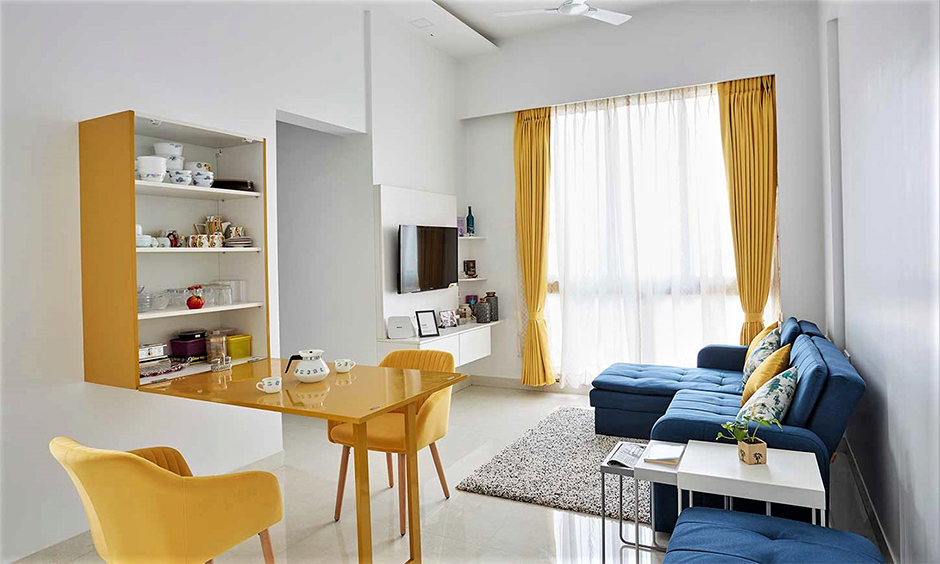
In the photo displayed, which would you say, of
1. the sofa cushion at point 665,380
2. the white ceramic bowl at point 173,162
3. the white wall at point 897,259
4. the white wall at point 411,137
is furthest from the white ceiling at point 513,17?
the sofa cushion at point 665,380

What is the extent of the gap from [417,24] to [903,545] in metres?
4.83

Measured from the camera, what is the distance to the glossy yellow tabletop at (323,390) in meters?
2.25

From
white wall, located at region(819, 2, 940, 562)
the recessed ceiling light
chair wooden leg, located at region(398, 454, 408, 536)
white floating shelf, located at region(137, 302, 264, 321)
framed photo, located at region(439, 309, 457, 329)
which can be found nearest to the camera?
A: white wall, located at region(819, 2, 940, 562)

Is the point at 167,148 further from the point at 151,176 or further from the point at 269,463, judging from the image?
the point at 269,463

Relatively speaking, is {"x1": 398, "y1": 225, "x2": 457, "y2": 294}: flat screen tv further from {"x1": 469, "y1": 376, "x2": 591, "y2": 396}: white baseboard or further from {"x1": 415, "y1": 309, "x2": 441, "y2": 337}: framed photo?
{"x1": 469, "y1": 376, "x2": 591, "y2": 396}: white baseboard

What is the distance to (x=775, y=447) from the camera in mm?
2520

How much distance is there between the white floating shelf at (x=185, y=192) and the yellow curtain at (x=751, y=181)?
12.4 feet

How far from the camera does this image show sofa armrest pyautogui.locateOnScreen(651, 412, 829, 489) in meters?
2.47

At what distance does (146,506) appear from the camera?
1.88m

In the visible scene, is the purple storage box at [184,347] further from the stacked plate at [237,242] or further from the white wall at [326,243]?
the white wall at [326,243]

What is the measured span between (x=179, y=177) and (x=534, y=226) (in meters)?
3.50

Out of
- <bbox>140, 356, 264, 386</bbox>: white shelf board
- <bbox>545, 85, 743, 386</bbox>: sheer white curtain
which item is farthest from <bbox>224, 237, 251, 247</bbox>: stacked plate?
<bbox>545, 85, 743, 386</bbox>: sheer white curtain

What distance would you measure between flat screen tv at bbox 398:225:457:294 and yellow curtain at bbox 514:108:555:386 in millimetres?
744

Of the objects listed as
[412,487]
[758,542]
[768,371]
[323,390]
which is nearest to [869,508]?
[768,371]
